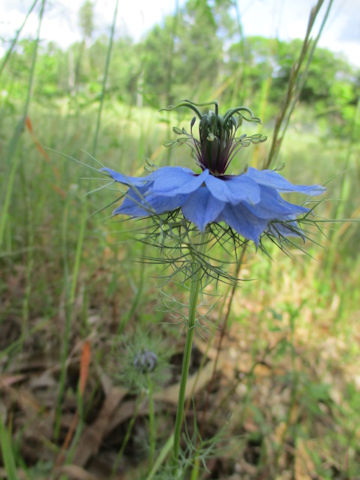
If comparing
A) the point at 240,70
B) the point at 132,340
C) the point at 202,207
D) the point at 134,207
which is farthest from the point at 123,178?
the point at 240,70

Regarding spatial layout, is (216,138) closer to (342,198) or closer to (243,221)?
(243,221)

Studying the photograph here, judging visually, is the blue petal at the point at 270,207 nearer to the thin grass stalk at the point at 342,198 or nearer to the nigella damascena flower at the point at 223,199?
the nigella damascena flower at the point at 223,199

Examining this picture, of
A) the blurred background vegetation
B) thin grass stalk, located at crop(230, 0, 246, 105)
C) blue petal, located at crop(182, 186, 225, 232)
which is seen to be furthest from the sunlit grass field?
blue petal, located at crop(182, 186, 225, 232)

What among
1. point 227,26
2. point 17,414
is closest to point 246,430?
point 17,414

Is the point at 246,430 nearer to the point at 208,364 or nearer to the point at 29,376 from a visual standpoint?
the point at 208,364

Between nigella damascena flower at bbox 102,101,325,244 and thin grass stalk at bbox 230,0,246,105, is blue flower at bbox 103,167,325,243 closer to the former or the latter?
nigella damascena flower at bbox 102,101,325,244
